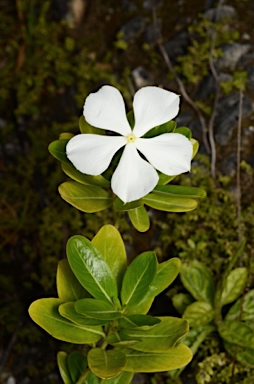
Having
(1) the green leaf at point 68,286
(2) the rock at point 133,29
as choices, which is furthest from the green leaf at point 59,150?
(2) the rock at point 133,29

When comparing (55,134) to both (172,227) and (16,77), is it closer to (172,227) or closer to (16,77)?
(16,77)

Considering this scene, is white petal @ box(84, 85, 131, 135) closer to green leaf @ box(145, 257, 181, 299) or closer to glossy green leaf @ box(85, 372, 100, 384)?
green leaf @ box(145, 257, 181, 299)

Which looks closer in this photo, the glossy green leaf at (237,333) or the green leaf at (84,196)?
the green leaf at (84,196)

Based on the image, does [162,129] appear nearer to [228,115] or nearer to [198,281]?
[198,281]

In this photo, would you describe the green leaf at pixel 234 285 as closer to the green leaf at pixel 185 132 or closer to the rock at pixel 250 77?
the green leaf at pixel 185 132

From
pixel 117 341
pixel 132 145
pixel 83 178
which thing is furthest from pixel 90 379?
pixel 132 145
